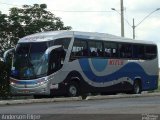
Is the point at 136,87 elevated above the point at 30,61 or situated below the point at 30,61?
below

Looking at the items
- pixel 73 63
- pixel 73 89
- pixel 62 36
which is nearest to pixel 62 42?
pixel 62 36

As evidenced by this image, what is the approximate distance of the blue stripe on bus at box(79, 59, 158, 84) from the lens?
33.4 metres

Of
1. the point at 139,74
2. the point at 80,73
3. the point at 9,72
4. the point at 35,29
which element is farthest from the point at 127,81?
the point at 35,29

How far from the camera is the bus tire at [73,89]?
32.4 m

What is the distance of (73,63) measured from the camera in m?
32.1

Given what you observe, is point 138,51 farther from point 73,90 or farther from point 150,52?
point 73,90

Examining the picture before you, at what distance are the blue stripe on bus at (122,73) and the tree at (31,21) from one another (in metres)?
17.2

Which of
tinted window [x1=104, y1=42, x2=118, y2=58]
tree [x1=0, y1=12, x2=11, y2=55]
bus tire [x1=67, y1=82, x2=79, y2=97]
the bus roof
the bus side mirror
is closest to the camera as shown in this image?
the bus roof

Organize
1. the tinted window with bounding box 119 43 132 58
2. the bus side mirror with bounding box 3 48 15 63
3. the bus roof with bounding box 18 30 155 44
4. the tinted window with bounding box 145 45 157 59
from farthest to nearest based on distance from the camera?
the tinted window with bounding box 145 45 157 59 < the tinted window with bounding box 119 43 132 58 < the bus side mirror with bounding box 3 48 15 63 < the bus roof with bounding box 18 30 155 44

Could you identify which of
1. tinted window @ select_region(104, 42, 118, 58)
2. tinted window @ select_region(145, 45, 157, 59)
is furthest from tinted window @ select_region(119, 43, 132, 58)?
tinted window @ select_region(145, 45, 157, 59)

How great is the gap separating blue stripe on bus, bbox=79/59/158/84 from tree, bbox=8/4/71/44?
17.2 meters

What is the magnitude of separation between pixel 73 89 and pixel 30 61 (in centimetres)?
301

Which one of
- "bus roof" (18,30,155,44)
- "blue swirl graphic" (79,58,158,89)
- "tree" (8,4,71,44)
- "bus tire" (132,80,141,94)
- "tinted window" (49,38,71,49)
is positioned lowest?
"bus tire" (132,80,141,94)

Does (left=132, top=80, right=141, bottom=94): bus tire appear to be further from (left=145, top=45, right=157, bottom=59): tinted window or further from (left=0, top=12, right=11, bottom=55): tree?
(left=0, top=12, right=11, bottom=55): tree
